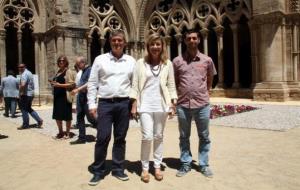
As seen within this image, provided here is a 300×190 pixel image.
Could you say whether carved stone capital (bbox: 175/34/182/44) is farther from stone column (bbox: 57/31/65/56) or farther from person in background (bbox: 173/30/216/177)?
person in background (bbox: 173/30/216/177)

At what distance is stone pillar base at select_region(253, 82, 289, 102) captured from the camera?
13.2 meters

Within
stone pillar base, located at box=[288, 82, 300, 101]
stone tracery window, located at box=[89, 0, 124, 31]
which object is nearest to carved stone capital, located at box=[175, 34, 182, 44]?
stone tracery window, located at box=[89, 0, 124, 31]

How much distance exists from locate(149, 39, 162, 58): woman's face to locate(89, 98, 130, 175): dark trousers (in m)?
0.64

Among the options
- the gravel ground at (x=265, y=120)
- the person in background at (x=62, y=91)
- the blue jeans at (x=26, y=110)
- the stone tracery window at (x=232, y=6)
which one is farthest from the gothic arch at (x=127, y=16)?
the person in background at (x=62, y=91)

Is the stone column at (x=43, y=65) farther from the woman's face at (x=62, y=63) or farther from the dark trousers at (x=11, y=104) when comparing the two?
the woman's face at (x=62, y=63)

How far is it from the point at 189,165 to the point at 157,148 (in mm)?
475

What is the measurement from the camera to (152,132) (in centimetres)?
419

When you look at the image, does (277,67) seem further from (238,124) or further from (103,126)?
(103,126)

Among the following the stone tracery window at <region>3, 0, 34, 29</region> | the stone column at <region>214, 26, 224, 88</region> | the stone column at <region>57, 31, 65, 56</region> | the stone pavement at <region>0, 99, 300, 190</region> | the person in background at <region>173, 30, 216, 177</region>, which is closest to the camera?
the stone pavement at <region>0, 99, 300, 190</region>

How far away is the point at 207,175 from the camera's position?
13.7 feet

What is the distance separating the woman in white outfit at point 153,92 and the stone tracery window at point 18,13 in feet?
42.7

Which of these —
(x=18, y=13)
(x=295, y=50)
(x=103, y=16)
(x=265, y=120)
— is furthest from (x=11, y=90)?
(x=295, y=50)

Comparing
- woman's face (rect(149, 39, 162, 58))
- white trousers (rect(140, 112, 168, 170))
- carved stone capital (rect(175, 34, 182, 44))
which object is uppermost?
carved stone capital (rect(175, 34, 182, 44))

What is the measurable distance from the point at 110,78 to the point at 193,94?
3.25ft
